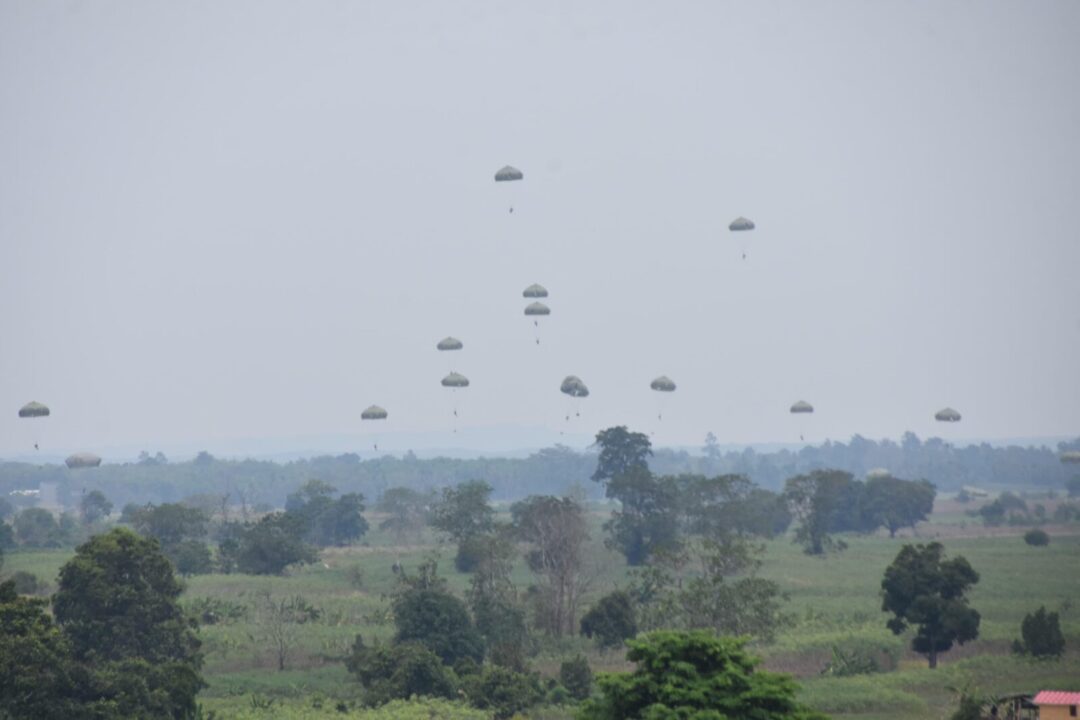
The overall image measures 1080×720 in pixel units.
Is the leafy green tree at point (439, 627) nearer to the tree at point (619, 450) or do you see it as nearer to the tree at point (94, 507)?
the tree at point (619, 450)

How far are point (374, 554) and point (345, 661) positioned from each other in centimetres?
3854

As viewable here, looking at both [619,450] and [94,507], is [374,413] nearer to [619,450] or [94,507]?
[619,450]

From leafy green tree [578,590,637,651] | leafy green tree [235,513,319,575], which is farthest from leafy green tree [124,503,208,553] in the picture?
leafy green tree [578,590,637,651]

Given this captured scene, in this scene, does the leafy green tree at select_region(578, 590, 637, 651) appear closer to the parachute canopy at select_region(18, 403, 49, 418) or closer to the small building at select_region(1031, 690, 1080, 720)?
the small building at select_region(1031, 690, 1080, 720)

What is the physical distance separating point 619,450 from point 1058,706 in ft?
232

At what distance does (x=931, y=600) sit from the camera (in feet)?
173

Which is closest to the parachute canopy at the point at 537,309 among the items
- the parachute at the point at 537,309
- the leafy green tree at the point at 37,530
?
the parachute at the point at 537,309

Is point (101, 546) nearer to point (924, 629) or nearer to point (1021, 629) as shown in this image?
point (924, 629)

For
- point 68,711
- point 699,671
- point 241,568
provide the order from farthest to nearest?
1. point 241,568
2. point 68,711
3. point 699,671

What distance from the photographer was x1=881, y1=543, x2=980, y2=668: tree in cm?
5228

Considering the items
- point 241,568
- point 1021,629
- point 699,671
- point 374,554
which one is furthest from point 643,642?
point 374,554

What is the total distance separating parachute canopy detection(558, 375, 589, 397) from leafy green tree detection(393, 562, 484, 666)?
120 feet

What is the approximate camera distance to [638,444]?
106250 mm

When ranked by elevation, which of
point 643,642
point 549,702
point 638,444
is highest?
point 638,444
